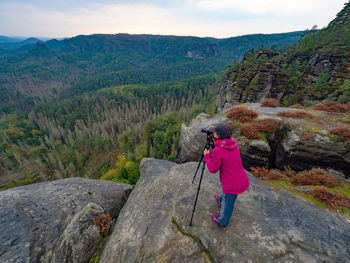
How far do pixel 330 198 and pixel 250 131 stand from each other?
644 centimetres

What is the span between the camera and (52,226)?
798 cm

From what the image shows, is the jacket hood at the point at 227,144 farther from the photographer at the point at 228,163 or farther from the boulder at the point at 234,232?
the boulder at the point at 234,232

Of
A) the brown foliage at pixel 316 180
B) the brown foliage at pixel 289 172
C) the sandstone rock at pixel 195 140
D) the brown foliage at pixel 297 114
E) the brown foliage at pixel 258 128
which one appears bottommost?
the sandstone rock at pixel 195 140

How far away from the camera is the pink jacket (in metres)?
5.28

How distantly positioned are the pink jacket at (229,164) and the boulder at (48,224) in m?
7.71

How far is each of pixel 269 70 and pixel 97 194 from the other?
53285mm

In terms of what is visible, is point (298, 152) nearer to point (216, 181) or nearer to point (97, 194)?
point (216, 181)

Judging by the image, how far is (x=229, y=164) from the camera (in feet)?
17.6

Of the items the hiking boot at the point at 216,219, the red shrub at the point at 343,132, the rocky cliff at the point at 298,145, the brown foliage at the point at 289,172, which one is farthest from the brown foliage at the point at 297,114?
the hiking boot at the point at 216,219

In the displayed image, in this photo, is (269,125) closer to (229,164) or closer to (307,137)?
(307,137)

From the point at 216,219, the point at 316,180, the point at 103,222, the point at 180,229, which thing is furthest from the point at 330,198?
the point at 103,222

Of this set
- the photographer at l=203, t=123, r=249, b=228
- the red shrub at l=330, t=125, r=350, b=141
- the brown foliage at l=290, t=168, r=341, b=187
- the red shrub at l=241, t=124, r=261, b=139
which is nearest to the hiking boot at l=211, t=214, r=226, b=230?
the photographer at l=203, t=123, r=249, b=228

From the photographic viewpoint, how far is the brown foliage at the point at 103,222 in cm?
822

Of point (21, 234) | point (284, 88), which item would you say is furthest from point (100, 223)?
point (284, 88)
